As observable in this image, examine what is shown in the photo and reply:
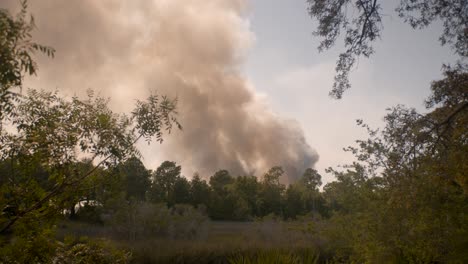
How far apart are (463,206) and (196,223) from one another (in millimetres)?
19421

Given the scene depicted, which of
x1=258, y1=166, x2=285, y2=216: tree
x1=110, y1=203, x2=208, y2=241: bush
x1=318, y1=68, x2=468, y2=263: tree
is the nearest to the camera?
x1=318, y1=68, x2=468, y2=263: tree

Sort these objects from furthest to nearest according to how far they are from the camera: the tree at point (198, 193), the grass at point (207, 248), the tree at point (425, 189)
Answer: the tree at point (198, 193), the grass at point (207, 248), the tree at point (425, 189)

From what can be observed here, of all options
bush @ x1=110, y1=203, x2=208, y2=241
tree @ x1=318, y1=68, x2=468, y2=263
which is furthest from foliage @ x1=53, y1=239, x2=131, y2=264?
bush @ x1=110, y1=203, x2=208, y2=241

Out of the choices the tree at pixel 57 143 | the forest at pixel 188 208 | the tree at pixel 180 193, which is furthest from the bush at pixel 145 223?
the tree at pixel 180 193

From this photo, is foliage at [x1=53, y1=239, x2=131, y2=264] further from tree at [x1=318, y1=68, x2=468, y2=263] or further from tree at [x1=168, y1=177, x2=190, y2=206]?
tree at [x1=168, y1=177, x2=190, y2=206]

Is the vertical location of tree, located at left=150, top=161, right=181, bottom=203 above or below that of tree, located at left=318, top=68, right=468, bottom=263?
above

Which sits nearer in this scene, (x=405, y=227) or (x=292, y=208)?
(x=405, y=227)

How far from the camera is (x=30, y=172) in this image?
4.68m

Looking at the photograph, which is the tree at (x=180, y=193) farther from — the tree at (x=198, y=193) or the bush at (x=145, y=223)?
the bush at (x=145, y=223)

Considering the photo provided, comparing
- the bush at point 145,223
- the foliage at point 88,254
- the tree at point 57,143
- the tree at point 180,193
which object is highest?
the tree at point 180,193

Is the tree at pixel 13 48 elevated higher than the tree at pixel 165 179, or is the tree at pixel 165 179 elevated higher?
the tree at pixel 165 179

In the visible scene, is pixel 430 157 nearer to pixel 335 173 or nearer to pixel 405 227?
pixel 405 227

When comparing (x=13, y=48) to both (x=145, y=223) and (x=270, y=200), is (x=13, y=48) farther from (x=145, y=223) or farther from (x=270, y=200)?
(x=270, y=200)

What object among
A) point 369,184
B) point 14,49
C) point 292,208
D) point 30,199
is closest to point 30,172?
point 30,199
